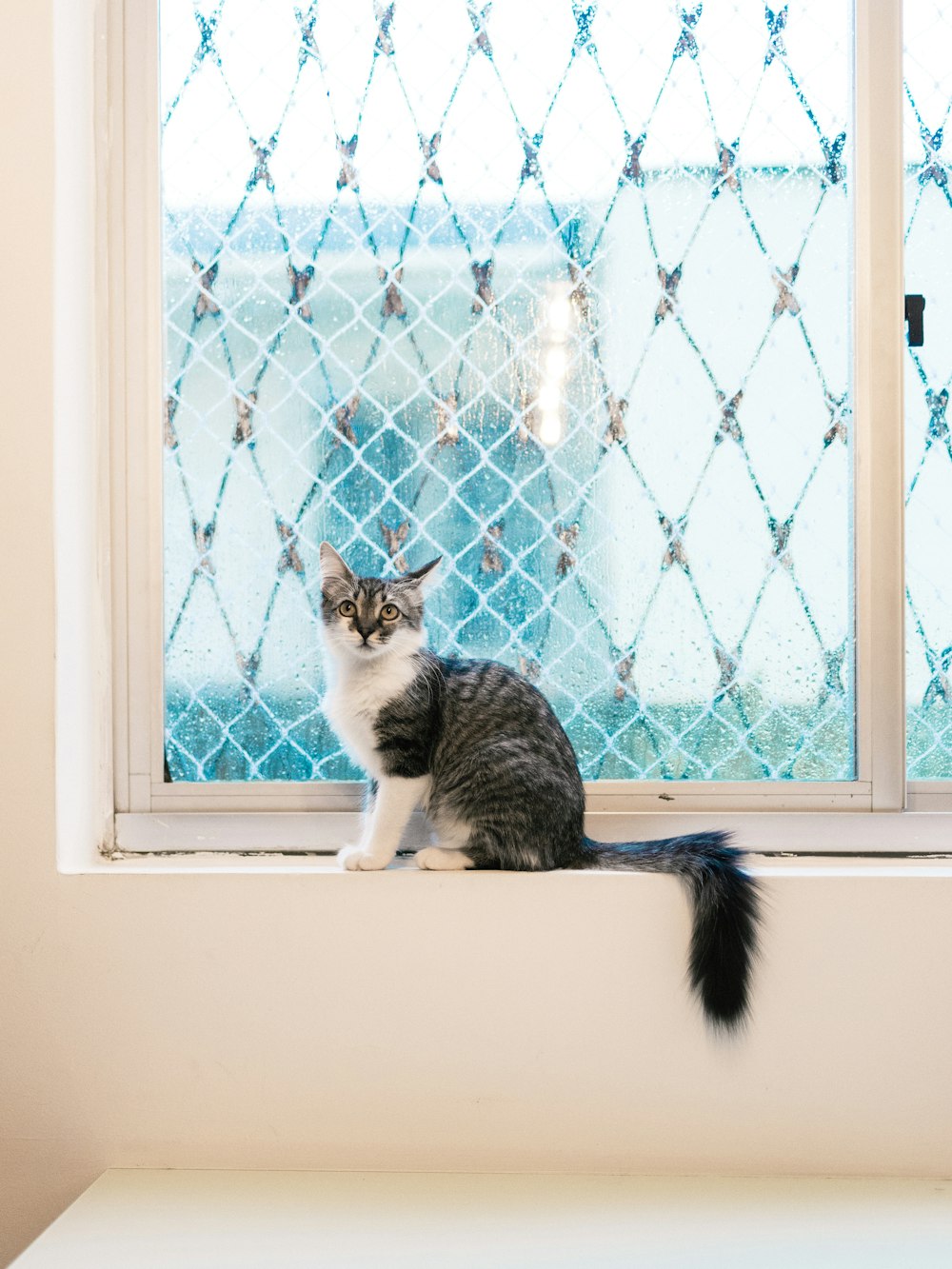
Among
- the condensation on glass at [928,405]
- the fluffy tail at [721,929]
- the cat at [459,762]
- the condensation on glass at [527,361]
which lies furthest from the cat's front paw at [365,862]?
the condensation on glass at [928,405]

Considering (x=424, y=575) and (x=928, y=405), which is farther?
(x=928, y=405)

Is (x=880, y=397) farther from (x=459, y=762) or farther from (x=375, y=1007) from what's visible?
(x=375, y=1007)

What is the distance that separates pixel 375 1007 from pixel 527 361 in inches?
43.4

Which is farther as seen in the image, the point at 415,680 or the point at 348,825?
the point at 348,825

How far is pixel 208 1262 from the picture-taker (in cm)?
119

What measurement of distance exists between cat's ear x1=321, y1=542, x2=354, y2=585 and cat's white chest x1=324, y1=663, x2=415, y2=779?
15 cm

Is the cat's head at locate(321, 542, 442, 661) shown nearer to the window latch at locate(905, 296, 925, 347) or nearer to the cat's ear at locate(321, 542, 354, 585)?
the cat's ear at locate(321, 542, 354, 585)

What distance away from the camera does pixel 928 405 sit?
5.68ft

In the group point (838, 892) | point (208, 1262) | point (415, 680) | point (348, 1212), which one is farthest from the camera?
point (415, 680)

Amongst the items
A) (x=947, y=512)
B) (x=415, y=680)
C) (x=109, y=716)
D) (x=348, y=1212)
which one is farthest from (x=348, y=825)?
(x=947, y=512)

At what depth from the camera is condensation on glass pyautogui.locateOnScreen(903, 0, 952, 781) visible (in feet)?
5.63

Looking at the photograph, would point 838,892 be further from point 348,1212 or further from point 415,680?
point 348,1212

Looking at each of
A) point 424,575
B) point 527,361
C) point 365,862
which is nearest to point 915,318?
point 527,361

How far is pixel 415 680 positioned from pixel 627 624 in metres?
0.41
